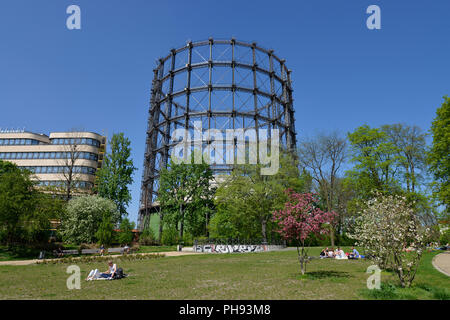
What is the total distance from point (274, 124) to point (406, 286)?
115 ft

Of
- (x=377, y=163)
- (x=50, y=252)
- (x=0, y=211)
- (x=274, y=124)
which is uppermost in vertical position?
(x=274, y=124)

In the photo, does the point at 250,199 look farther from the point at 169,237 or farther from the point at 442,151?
the point at 442,151

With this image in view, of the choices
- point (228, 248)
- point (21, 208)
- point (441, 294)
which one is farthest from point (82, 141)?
point (441, 294)

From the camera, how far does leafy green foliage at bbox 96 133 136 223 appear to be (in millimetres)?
37656

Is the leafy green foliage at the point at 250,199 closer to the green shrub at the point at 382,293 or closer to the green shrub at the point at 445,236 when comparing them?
the green shrub at the point at 445,236

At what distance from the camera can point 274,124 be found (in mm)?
42344

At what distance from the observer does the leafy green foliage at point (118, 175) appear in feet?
124

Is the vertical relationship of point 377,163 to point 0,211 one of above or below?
above

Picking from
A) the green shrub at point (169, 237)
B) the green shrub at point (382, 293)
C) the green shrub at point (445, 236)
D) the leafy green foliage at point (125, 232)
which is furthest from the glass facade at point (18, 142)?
the green shrub at point (445, 236)

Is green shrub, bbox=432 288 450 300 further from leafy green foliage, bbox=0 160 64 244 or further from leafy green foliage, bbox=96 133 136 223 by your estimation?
leafy green foliage, bbox=96 133 136 223
